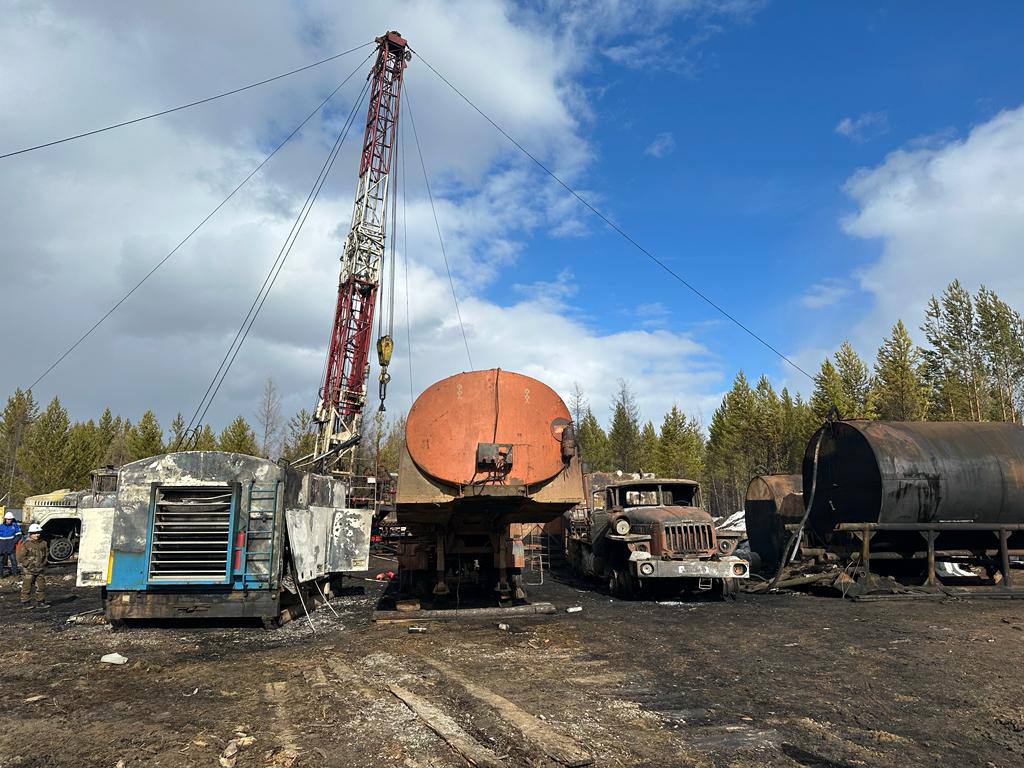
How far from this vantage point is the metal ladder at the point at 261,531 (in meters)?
9.20

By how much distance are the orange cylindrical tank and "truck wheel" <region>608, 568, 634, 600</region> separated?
4.92 metres

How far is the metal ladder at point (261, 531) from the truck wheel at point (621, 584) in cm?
710

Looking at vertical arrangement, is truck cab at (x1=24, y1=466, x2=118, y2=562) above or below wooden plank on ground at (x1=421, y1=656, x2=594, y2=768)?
above

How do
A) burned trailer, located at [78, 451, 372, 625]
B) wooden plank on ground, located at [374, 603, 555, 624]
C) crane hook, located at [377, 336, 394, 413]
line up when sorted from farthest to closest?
crane hook, located at [377, 336, 394, 413]
wooden plank on ground, located at [374, 603, 555, 624]
burned trailer, located at [78, 451, 372, 625]

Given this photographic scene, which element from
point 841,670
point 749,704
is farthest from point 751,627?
point 749,704

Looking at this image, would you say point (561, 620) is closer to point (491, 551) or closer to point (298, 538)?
point (491, 551)

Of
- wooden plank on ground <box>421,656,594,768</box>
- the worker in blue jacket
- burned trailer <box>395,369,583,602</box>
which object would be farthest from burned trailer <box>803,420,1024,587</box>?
the worker in blue jacket

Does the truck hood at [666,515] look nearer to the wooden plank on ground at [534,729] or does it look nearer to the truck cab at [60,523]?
the wooden plank on ground at [534,729]

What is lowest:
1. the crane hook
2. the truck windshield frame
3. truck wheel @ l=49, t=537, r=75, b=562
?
truck wheel @ l=49, t=537, r=75, b=562

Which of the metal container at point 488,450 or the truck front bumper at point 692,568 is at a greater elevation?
the metal container at point 488,450

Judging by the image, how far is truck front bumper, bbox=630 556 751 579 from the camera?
1170 centimetres

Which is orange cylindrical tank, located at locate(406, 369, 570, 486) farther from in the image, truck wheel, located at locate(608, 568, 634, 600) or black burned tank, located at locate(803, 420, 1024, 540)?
black burned tank, located at locate(803, 420, 1024, 540)

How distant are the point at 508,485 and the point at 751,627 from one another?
4.47 m

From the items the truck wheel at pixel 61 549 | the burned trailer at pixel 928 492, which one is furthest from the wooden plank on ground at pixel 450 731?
the truck wheel at pixel 61 549
